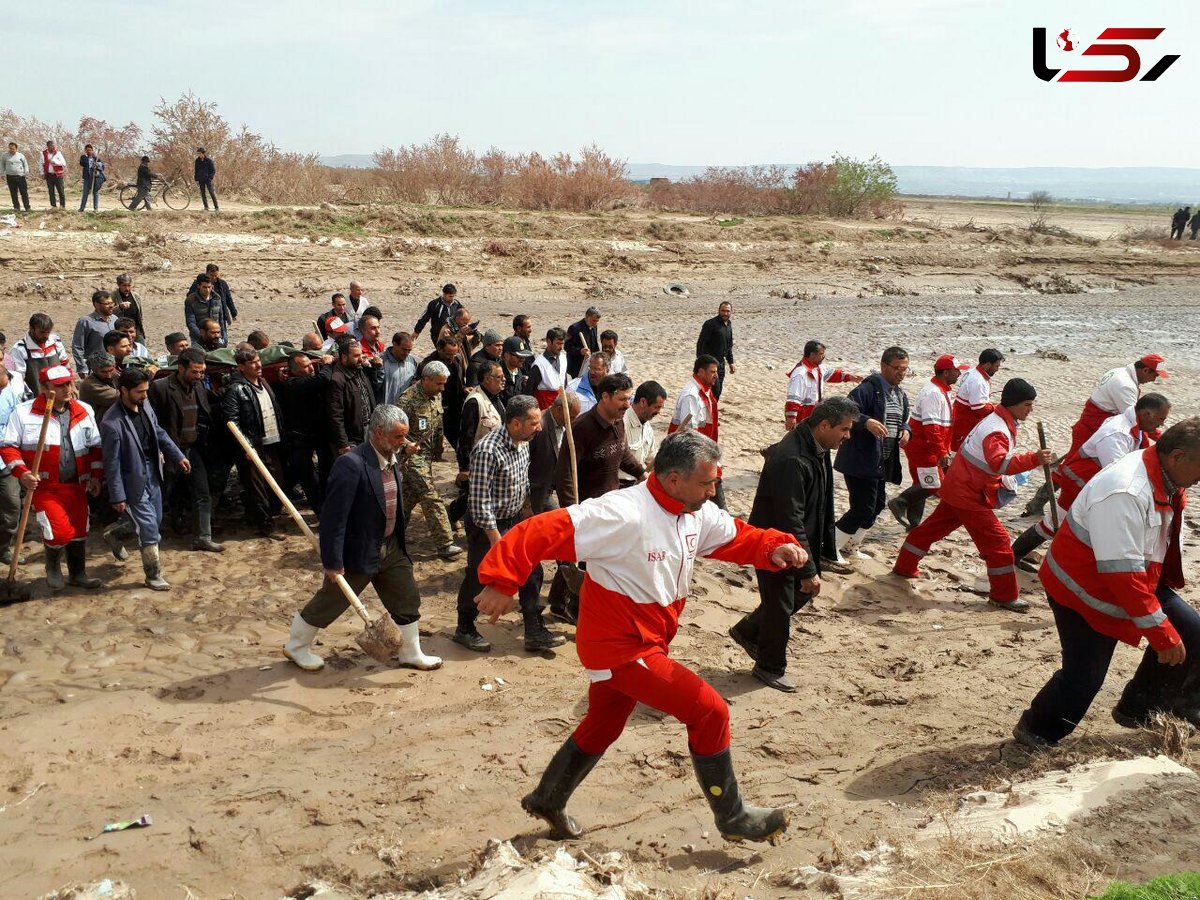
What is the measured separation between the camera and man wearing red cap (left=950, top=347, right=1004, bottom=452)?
9.34m

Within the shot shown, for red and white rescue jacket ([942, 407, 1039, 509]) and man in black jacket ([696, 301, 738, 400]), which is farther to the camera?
man in black jacket ([696, 301, 738, 400])

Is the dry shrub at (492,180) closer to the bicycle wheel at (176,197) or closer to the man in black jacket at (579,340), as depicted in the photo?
the bicycle wheel at (176,197)

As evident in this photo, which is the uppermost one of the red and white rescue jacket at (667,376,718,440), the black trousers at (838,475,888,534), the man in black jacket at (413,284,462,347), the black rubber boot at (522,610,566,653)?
the man in black jacket at (413,284,462,347)

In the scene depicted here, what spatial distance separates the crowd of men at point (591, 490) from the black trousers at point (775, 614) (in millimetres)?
19

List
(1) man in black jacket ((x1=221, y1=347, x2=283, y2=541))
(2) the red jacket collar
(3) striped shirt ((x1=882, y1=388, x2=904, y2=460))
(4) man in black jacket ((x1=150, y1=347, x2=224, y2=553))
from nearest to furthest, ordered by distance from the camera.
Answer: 1. (2) the red jacket collar
2. (4) man in black jacket ((x1=150, y1=347, x2=224, y2=553))
3. (1) man in black jacket ((x1=221, y1=347, x2=283, y2=541))
4. (3) striped shirt ((x1=882, y1=388, x2=904, y2=460))

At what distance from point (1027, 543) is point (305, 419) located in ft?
21.8

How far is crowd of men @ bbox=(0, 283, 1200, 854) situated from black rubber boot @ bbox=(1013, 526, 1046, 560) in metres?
0.02

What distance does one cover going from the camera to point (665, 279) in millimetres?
25734

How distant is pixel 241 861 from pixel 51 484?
4.07m

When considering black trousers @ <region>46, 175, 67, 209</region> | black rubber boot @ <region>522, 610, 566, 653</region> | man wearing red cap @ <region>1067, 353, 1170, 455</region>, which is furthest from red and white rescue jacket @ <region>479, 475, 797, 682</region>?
black trousers @ <region>46, 175, 67, 209</region>

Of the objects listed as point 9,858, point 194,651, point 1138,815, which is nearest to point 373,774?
point 9,858

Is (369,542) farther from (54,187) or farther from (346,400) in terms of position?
(54,187)

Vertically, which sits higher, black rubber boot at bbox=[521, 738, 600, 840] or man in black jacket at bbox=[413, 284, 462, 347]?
man in black jacket at bbox=[413, 284, 462, 347]

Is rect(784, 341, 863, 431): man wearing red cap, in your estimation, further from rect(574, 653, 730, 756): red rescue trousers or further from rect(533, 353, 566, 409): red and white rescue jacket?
rect(574, 653, 730, 756): red rescue trousers
